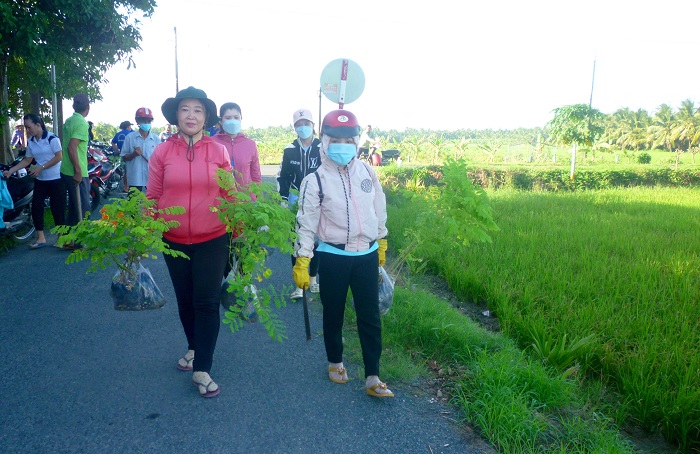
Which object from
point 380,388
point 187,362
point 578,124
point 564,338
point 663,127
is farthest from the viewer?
point 663,127

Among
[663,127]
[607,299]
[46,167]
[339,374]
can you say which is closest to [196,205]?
[339,374]

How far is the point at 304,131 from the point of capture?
5.62 metres

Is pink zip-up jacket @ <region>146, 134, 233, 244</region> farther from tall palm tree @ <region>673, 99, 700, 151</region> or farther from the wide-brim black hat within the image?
tall palm tree @ <region>673, 99, 700, 151</region>

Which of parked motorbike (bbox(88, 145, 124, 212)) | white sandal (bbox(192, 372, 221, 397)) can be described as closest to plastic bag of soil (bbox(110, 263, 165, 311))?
white sandal (bbox(192, 372, 221, 397))

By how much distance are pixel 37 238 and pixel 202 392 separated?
226 inches

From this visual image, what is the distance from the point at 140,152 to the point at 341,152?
527cm

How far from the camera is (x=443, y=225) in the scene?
4867mm

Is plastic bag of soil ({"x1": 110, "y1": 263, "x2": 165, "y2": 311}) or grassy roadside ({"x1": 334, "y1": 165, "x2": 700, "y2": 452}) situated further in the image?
plastic bag of soil ({"x1": 110, "y1": 263, "x2": 165, "y2": 311})

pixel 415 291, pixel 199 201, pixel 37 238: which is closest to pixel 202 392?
pixel 199 201

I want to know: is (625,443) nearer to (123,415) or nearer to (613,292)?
(613,292)

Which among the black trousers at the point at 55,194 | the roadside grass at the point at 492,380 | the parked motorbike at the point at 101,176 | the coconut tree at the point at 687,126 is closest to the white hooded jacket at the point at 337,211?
the roadside grass at the point at 492,380

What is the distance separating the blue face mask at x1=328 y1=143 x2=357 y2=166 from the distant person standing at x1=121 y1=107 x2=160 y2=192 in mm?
5170

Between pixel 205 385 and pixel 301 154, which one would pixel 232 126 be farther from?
pixel 205 385

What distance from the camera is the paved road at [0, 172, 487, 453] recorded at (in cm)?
313
